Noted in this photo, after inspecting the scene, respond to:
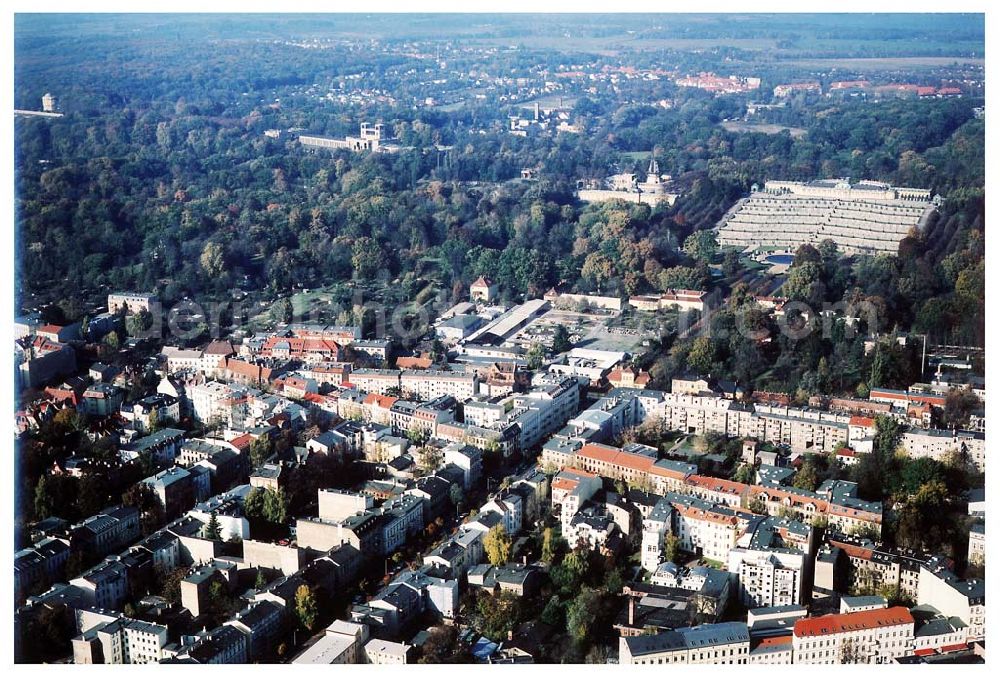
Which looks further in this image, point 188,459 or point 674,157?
point 674,157

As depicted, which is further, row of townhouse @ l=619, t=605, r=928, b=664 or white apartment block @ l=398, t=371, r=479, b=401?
white apartment block @ l=398, t=371, r=479, b=401

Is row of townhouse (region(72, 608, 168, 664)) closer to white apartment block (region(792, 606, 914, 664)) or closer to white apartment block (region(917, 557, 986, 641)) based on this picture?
white apartment block (region(792, 606, 914, 664))

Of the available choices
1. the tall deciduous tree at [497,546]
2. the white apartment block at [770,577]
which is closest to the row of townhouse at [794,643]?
the white apartment block at [770,577]

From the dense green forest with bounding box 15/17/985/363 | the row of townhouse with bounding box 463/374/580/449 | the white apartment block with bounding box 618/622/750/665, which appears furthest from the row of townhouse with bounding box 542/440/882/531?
the dense green forest with bounding box 15/17/985/363

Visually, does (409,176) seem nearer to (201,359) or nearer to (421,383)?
(201,359)

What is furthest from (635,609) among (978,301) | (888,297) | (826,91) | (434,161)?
(826,91)

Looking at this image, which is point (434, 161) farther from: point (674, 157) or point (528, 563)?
point (528, 563)

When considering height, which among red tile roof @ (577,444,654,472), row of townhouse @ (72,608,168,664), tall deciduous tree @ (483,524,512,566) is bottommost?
row of townhouse @ (72,608,168,664)

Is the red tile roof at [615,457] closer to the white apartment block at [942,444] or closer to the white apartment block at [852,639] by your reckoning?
the white apartment block at [942,444]

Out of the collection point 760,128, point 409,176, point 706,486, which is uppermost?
point 760,128

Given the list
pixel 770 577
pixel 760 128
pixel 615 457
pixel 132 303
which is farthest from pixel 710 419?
pixel 760 128

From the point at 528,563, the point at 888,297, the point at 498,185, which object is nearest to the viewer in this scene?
the point at 528,563
